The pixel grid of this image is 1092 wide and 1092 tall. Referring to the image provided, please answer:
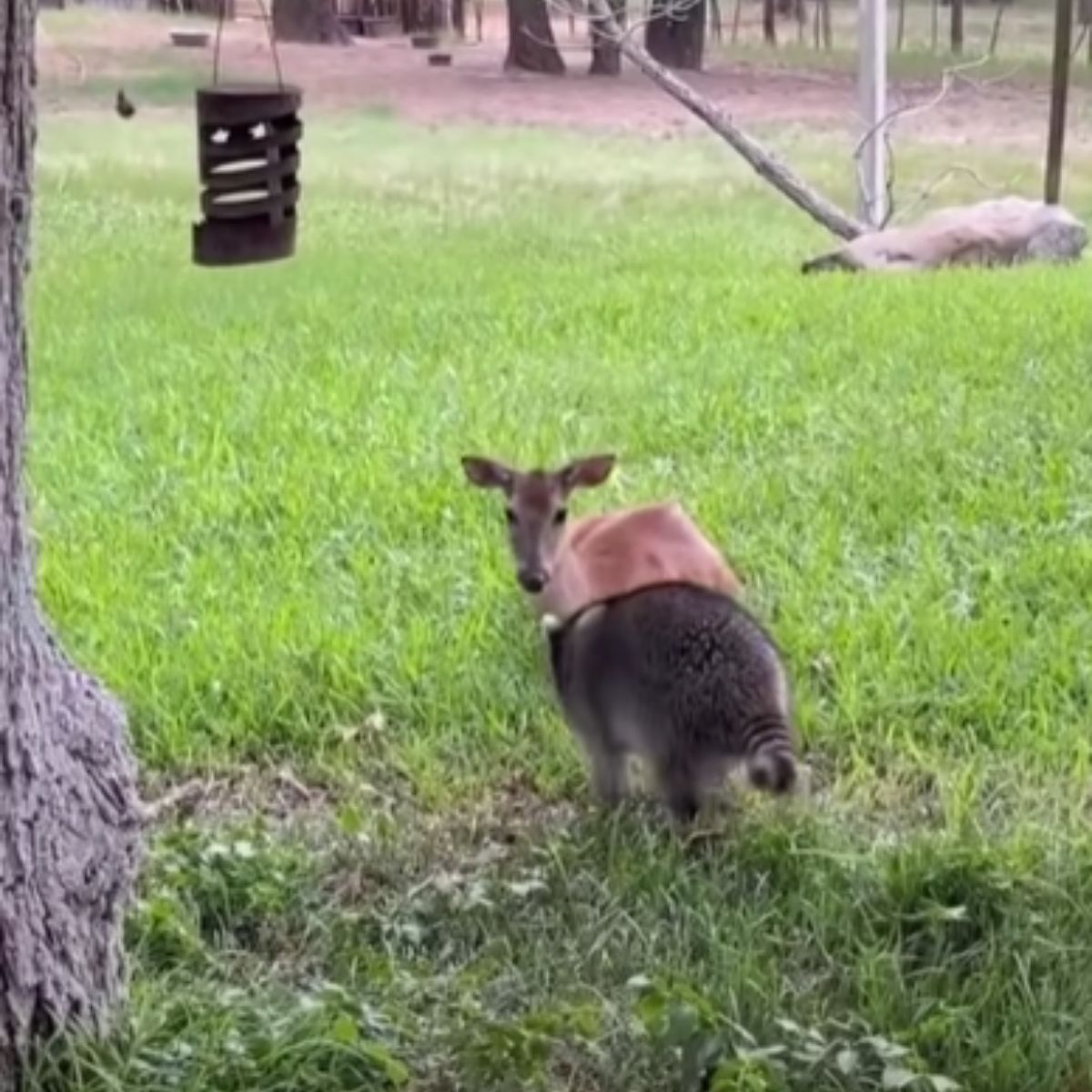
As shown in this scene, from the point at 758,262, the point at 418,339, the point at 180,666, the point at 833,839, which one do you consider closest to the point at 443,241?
the point at 758,262

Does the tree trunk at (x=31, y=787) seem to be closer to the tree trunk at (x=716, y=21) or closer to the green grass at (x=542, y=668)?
the green grass at (x=542, y=668)

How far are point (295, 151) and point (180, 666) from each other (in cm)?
94

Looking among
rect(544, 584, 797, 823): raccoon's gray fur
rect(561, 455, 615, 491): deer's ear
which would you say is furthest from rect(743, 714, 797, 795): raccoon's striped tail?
rect(561, 455, 615, 491): deer's ear

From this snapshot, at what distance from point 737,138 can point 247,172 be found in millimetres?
4922

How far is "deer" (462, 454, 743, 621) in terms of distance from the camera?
10.9 ft

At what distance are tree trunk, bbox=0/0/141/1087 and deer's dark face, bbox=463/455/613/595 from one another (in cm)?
103

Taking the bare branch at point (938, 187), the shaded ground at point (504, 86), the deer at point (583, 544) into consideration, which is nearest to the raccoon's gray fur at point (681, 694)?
the deer at point (583, 544)

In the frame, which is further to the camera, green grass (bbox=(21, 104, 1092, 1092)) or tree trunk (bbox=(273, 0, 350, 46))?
tree trunk (bbox=(273, 0, 350, 46))

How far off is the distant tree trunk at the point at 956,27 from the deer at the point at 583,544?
18.5 ft

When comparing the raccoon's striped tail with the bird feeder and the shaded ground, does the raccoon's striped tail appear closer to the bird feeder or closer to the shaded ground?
the bird feeder

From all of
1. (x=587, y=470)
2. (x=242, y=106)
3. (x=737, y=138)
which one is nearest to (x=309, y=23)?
(x=737, y=138)

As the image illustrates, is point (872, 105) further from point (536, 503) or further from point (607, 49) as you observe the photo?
point (536, 503)

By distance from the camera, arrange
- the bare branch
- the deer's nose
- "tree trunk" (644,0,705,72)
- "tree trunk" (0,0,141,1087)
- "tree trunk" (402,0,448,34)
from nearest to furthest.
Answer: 1. "tree trunk" (0,0,141,1087)
2. the deer's nose
3. "tree trunk" (402,0,448,34)
4. "tree trunk" (644,0,705,72)
5. the bare branch

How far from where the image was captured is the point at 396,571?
3895mm
